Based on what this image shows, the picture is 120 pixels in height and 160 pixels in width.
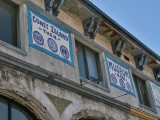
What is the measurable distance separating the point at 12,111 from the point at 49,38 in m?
3.07

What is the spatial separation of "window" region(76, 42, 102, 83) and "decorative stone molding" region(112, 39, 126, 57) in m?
1.56

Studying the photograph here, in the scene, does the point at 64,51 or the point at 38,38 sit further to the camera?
the point at 64,51

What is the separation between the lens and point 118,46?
584 inches

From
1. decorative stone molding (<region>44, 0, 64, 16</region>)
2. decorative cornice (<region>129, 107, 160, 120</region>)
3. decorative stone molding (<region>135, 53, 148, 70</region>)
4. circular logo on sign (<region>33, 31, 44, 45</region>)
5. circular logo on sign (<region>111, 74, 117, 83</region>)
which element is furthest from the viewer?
decorative stone molding (<region>135, 53, 148, 70</region>)

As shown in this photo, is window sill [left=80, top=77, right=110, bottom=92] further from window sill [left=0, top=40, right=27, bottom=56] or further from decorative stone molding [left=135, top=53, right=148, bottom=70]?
decorative stone molding [left=135, top=53, right=148, bottom=70]

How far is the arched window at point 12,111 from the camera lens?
8240 millimetres

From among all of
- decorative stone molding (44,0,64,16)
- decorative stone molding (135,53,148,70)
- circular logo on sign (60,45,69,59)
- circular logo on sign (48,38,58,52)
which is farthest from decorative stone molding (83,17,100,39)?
decorative stone molding (135,53,148,70)

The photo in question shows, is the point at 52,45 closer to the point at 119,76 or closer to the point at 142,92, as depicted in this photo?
the point at 119,76

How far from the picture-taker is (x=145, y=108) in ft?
49.3

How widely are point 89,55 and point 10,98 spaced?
Answer: 5.30 metres

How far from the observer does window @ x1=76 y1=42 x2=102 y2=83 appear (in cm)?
1233

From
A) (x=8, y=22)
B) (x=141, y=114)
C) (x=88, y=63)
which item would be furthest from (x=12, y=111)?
(x=141, y=114)

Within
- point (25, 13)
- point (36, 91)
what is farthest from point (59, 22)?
point (36, 91)

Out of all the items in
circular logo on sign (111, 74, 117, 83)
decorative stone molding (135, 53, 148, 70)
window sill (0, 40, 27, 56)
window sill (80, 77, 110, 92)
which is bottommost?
window sill (80, 77, 110, 92)
